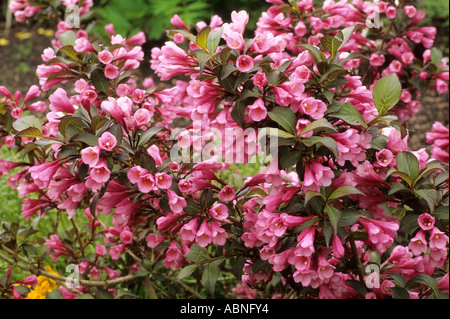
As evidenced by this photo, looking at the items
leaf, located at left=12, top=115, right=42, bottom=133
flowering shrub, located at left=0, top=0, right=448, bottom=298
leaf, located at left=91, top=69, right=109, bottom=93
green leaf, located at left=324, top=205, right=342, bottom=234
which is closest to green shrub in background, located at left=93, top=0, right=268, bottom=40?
leaf, located at left=91, top=69, right=109, bottom=93

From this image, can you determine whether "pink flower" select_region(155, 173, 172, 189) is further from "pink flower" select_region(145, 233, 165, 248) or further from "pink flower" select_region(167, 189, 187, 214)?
"pink flower" select_region(145, 233, 165, 248)

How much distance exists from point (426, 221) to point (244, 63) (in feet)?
2.38

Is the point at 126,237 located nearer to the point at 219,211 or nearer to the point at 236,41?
the point at 219,211

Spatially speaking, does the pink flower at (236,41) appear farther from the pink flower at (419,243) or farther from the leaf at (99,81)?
the pink flower at (419,243)

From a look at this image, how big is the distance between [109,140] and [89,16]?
1.48m

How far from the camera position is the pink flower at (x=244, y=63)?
4.50ft

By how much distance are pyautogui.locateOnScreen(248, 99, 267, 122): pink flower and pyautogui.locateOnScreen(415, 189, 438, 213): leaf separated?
19.8 inches

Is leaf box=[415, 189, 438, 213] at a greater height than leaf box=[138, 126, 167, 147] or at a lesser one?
lesser

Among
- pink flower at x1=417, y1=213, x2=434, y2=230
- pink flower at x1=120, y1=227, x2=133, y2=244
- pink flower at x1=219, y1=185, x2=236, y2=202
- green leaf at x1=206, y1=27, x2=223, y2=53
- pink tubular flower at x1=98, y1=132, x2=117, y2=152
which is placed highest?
green leaf at x1=206, y1=27, x2=223, y2=53

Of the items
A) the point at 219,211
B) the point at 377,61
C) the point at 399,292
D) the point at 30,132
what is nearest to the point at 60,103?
the point at 30,132

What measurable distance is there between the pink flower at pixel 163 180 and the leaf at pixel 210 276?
1.27 feet

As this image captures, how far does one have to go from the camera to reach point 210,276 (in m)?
1.64

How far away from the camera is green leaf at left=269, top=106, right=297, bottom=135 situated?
1.34 meters

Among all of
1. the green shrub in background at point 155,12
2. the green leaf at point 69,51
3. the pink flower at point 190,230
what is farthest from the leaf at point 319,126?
the green shrub in background at point 155,12
